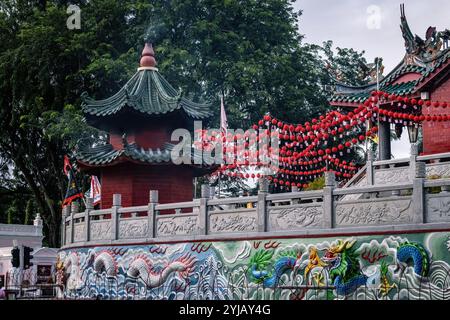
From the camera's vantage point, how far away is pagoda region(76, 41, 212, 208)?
28.2 m

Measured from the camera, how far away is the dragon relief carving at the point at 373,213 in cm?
1945

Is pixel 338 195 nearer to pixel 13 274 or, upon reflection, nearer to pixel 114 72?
pixel 114 72

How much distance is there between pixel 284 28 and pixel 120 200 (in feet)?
67.2

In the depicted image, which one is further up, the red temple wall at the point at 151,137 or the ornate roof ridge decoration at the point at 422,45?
the ornate roof ridge decoration at the point at 422,45

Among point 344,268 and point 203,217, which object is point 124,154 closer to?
point 203,217

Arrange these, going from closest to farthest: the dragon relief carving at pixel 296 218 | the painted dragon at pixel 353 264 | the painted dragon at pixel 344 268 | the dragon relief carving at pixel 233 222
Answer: the painted dragon at pixel 353 264, the painted dragon at pixel 344 268, the dragon relief carving at pixel 296 218, the dragon relief carving at pixel 233 222

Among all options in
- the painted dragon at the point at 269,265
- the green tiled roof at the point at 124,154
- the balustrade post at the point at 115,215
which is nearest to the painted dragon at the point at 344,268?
the painted dragon at the point at 269,265

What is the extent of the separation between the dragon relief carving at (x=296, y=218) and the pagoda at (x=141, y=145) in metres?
7.02

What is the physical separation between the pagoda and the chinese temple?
612 centimetres

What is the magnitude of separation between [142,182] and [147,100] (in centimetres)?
307

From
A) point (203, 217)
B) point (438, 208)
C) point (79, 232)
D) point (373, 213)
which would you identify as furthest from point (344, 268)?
point (79, 232)

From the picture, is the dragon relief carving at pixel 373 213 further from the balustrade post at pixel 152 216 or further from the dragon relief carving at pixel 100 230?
the dragon relief carving at pixel 100 230

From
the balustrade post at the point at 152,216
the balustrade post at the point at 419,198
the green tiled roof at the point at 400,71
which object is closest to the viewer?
the balustrade post at the point at 419,198
